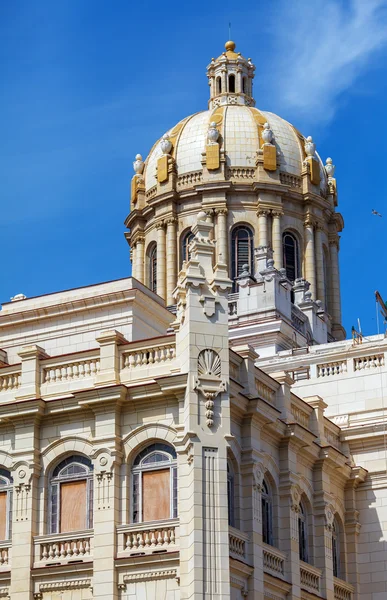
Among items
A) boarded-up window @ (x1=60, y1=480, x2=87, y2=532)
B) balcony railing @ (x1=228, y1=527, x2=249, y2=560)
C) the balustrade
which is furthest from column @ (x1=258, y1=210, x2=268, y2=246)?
the balustrade

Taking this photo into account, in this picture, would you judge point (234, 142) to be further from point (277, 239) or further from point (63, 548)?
point (63, 548)

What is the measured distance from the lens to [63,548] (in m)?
40.6

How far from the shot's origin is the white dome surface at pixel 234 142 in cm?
8681

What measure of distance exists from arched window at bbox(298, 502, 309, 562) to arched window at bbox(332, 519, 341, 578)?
215 centimetres

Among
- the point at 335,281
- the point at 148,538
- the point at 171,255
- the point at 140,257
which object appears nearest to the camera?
the point at 148,538

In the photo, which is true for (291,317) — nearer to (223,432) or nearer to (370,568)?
(370,568)

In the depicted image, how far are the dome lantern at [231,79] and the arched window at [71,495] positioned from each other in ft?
179

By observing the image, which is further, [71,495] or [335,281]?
[335,281]

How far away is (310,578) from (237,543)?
5.46 m

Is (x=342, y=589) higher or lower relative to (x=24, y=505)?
lower

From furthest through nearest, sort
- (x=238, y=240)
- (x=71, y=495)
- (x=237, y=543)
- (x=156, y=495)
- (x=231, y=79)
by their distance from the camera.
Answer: (x=231, y=79)
(x=238, y=240)
(x=71, y=495)
(x=237, y=543)
(x=156, y=495)

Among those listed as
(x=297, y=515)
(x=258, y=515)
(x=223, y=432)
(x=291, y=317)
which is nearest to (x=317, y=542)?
(x=297, y=515)

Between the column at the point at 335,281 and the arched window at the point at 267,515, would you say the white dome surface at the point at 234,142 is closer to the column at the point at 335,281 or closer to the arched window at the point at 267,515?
the column at the point at 335,281

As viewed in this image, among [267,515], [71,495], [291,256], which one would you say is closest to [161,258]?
[291,256]
